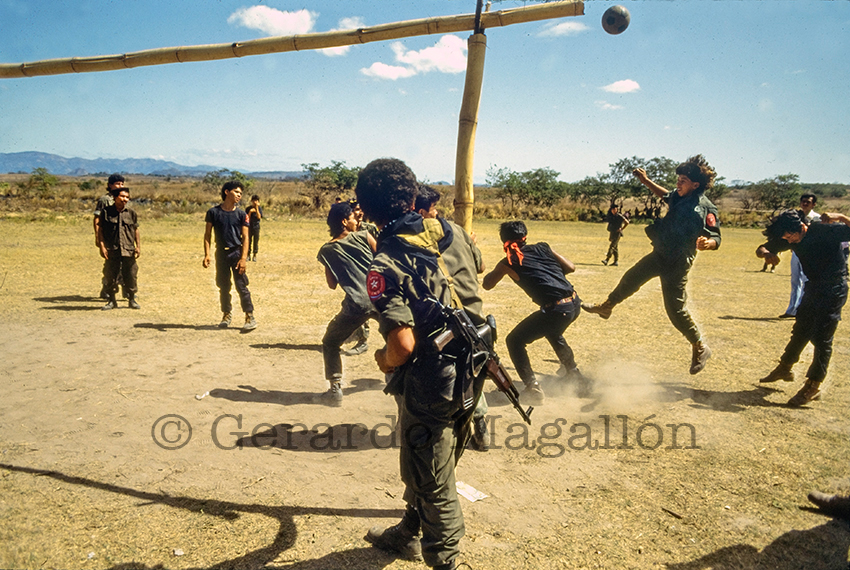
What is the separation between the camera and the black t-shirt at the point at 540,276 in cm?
492

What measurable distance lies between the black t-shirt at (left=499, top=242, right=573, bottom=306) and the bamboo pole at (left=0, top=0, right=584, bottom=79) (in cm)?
205

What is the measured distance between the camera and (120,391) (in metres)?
5.20

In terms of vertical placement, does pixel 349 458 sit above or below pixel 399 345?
below

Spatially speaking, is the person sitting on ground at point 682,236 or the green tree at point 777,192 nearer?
the person sitting on ground at point 682,236

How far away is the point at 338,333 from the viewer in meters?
4.93

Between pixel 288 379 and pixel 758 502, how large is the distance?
175 inches

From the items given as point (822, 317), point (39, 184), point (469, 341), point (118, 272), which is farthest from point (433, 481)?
point (39, 184)

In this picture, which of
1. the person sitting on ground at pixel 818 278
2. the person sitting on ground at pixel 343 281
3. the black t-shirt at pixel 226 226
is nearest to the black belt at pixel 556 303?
the person sitting on ground at pixel 343 281

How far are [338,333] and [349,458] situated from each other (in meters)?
1.32

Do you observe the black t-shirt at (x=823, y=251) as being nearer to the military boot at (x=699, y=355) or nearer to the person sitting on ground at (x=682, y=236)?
the person sitting on ground at (x=682, y=236)

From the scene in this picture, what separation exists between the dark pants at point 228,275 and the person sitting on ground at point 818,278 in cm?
646

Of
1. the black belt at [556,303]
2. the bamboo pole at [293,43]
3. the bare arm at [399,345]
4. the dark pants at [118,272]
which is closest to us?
the bare arm at [399,345]

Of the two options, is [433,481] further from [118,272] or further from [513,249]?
[118,272]

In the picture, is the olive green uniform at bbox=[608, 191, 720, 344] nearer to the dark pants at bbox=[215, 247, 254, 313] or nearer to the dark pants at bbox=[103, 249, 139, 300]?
the dark pants at bbox=[215, 247, 254, 313]
